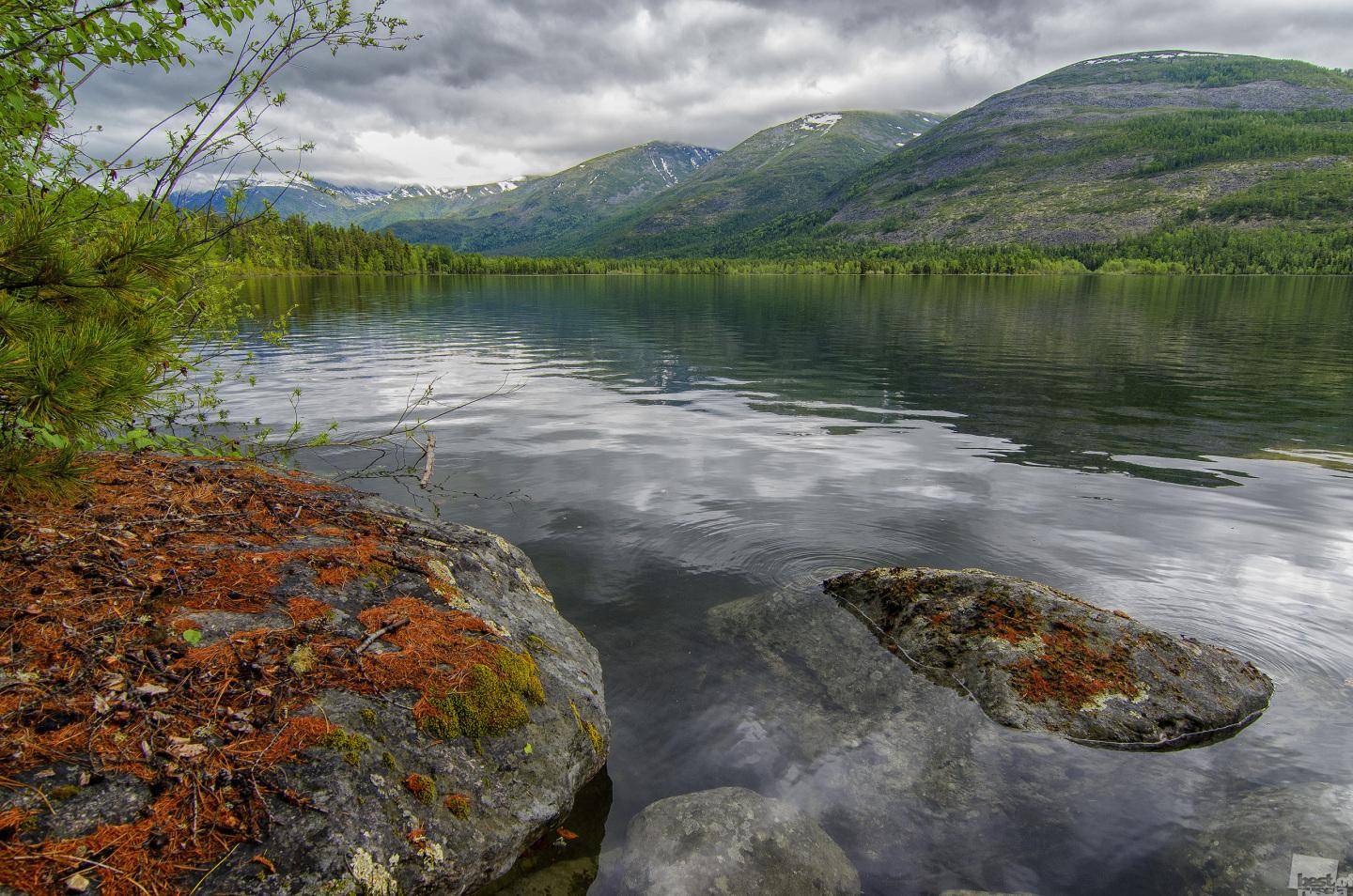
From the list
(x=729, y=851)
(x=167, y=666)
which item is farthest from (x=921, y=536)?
(x=167, y=666)

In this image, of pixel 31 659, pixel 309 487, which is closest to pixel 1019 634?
pixel 31 659

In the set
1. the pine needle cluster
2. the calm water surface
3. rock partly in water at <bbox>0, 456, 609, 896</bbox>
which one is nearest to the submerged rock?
the calm water surface

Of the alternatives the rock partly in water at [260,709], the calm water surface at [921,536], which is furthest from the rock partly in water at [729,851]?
the rock partly in water at [260,709]

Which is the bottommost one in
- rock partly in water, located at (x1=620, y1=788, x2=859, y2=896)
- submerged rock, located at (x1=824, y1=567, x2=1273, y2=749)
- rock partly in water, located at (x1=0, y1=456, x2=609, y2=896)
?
rock partly in water, located at (x1=620, y1=788, x2=859, y2=896)

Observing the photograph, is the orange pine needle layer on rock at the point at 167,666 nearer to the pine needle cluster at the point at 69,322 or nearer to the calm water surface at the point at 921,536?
the pine needle cluster at the point at 69,322

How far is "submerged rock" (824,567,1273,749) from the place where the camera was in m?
7.33

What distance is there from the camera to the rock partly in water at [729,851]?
5.41 metres

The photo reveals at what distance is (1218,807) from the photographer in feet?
20.7

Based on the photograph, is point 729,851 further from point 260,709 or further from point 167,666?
point 167,666

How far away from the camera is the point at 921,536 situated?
1313cm

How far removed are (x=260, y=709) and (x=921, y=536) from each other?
1173cm

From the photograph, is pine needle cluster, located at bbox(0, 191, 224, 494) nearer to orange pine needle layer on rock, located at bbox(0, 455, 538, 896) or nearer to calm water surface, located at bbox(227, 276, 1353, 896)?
orange pine needle layer on rock, located at bbox(0, 455, 538, 896)

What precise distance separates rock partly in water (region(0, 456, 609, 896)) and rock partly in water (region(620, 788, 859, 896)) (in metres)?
0.87

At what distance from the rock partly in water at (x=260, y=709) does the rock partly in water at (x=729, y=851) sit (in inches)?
34.1
